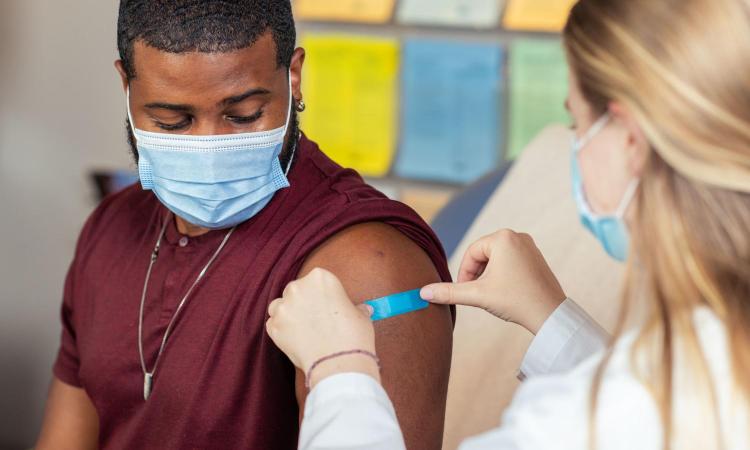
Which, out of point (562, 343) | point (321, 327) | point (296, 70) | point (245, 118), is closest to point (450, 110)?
point (296, 70)

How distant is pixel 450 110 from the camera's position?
2.49m

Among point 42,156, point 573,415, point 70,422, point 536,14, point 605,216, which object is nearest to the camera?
point 573,415

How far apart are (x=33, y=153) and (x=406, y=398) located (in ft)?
7.18

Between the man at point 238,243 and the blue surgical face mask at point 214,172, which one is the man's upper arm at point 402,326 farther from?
the blue surgical face mask at point 214,172

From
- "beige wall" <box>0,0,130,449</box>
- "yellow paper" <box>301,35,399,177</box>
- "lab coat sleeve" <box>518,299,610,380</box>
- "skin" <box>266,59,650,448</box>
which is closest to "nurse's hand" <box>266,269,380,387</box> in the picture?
"skin" <box>266,59,650,448</box>

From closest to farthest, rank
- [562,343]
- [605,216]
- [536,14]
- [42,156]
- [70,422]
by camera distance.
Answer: [605,216], [562,343], [70,422], [536,14], [42,156]

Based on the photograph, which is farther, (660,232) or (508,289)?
(508,289)

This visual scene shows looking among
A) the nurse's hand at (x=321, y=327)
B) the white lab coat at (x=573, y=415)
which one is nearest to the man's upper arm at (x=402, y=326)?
the nurse's hand at (x=321, y=327)

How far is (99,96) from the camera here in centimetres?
297

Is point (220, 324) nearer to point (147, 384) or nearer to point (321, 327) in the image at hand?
point (147, 384)

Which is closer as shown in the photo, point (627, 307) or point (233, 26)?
point (627, 307)

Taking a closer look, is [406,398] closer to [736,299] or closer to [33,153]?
[736,299]

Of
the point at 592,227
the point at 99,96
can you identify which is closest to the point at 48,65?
the point at 99,96

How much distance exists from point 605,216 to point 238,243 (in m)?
0.60
